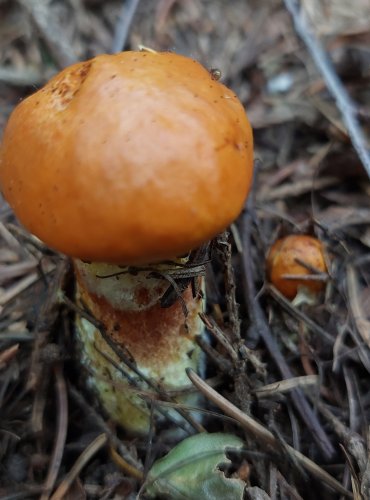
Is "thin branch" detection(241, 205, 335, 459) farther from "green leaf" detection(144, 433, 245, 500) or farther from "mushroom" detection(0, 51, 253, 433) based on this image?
"mushroom" detection(0, 51, 253, 433)

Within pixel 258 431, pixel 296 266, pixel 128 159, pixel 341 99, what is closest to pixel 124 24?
pixel 341 99

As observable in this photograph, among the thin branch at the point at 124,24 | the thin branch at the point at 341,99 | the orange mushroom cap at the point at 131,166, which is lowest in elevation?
the thin branch at the point at 341,99

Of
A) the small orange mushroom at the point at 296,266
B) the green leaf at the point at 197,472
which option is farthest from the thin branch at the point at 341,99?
the green leaf at the point at 197,472

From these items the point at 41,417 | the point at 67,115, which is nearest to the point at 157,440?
the point at 41,417

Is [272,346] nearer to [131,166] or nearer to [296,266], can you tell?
[296,266]

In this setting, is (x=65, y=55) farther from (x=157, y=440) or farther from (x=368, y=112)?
(x=157, y=440)

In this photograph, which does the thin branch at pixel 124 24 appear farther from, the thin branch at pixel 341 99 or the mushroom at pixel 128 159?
the mushroom at pixel 128 159
